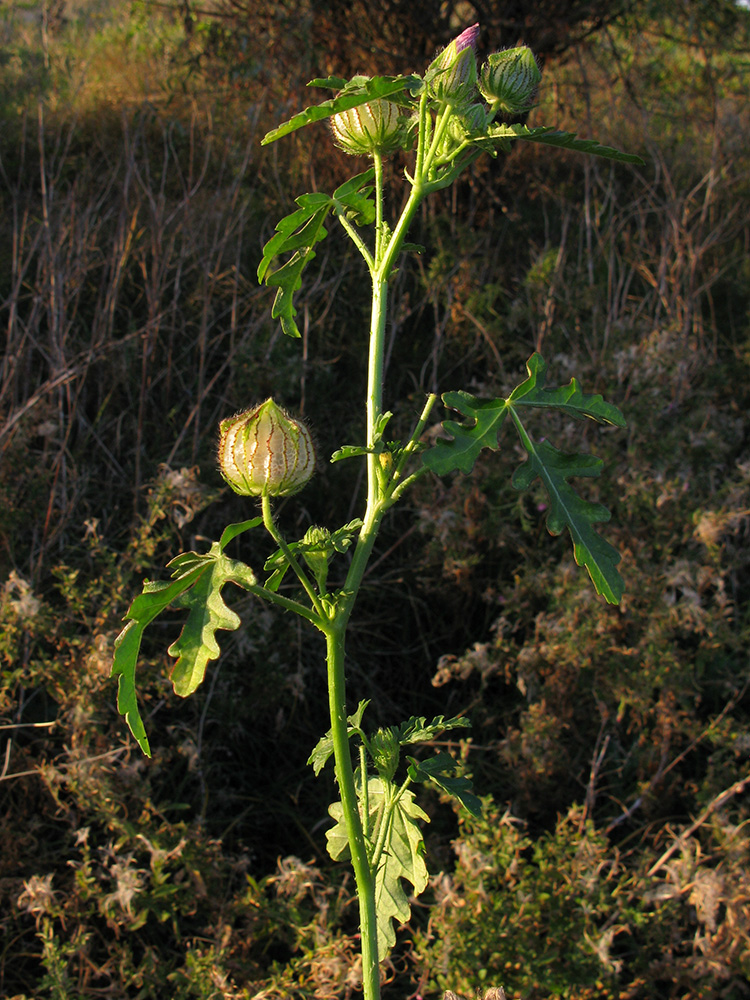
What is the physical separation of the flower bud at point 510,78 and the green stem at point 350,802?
75 centimetres

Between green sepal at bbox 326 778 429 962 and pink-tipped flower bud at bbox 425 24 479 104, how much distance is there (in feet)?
3.02

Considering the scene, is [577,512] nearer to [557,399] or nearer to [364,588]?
[557,399]

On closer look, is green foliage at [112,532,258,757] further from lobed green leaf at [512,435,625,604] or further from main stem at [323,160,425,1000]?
lobed green leaf at [512,435,625,604]

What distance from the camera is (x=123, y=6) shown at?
5199 millimetres

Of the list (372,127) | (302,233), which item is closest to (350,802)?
(302,233)

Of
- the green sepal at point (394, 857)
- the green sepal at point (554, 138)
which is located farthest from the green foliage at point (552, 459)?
the green sepal at point (394, 857)

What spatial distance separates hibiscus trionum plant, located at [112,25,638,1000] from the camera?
0.93 m

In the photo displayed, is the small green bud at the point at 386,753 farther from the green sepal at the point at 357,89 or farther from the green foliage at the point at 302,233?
the green sepal at the point at 357,89

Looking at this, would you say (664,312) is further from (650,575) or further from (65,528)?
(65,528)

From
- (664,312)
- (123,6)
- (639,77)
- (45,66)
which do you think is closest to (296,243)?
(664,312)

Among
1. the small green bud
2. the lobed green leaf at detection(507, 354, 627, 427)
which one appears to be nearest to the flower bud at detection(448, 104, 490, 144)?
the lobed green leaf at detection(507, 354, 627, 427)

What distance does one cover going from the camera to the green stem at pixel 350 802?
3.34 ft

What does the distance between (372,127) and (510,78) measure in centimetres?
20

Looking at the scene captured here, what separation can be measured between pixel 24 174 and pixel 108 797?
312 cm
